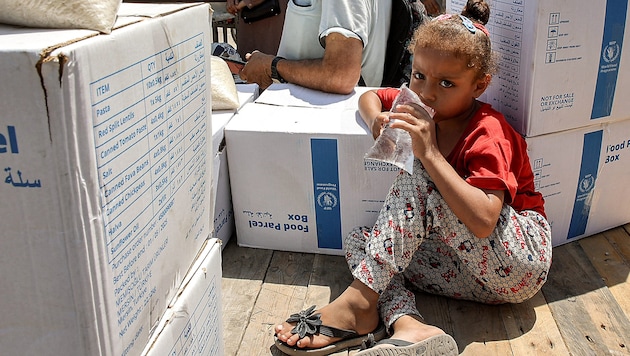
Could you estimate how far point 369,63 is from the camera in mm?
2410

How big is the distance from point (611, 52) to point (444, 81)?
558 millimetres

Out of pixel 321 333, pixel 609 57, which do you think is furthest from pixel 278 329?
pixel 609 57

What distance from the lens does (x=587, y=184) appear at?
195 centimetres

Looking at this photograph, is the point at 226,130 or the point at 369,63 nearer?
the point at 226,130

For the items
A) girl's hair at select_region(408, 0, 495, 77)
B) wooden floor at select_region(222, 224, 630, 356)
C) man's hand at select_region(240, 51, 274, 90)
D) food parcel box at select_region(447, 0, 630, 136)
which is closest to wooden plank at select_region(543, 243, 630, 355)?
A: wooden floor at select_region(222, 224, 630, 356)

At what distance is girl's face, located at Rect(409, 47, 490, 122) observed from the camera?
1536mm

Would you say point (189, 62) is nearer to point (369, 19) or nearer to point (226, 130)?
point (226, 130)

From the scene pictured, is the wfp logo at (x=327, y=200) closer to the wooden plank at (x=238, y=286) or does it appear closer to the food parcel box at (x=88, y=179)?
the wooden plank at (x=238, y=286)

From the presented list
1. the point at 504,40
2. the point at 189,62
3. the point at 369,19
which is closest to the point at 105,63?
the point at 189,62

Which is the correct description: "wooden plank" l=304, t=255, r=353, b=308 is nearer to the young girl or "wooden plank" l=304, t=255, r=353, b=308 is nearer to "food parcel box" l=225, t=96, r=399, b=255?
"food parcel box" l=225, t=96, r=399, b=255

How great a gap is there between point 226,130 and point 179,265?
3.04 feet

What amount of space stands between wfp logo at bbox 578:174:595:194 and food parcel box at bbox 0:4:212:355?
1.42m

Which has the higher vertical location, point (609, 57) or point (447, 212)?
point (609, 57)

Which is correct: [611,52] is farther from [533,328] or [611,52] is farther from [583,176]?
[533,328]
